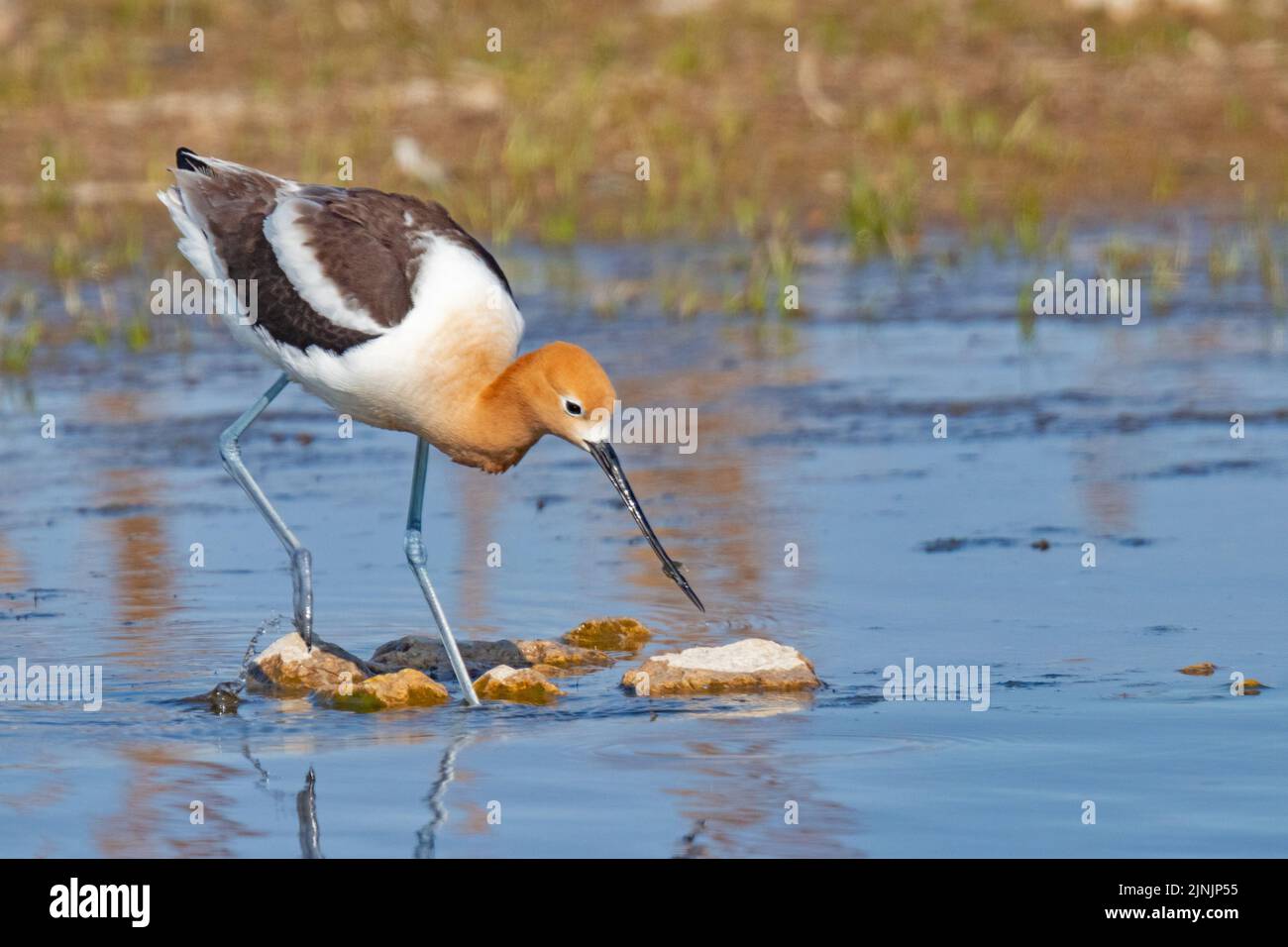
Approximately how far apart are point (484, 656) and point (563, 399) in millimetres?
817

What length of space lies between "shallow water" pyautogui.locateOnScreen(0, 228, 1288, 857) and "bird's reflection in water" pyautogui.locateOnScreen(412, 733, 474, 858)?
12 mm

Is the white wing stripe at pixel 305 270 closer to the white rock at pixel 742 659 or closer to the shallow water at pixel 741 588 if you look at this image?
the shallow water at pixel 741 588

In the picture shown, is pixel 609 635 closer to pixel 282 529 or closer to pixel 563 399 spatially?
pixel 563 399

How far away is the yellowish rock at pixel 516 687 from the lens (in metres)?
5.82

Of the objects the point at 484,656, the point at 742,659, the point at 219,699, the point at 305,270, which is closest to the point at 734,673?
the point at 742,659

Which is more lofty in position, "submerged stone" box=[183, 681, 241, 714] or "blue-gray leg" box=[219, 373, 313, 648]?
"blue-gray leg" box=[219, 373, 313, 648]

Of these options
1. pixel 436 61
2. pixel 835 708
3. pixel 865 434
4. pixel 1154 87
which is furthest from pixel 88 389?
pixel 1154 87

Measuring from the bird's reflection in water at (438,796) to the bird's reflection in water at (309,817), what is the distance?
0.19 m

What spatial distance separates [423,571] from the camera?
6348 mm

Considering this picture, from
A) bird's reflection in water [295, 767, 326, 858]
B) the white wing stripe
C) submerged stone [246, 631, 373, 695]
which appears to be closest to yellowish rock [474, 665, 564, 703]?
submerged stone [246, 631, 373, 695]

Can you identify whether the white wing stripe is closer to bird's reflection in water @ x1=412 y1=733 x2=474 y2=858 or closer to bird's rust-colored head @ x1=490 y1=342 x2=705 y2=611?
bird's rust-colored head @ x1=490 y1=342 x2=705 y2=611

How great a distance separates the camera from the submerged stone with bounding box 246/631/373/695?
5953mm

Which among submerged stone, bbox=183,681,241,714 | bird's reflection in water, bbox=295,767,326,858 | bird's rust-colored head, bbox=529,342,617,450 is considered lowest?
bird's reflection in water, bbox=295,767,326,858

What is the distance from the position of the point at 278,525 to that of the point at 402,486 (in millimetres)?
1902
